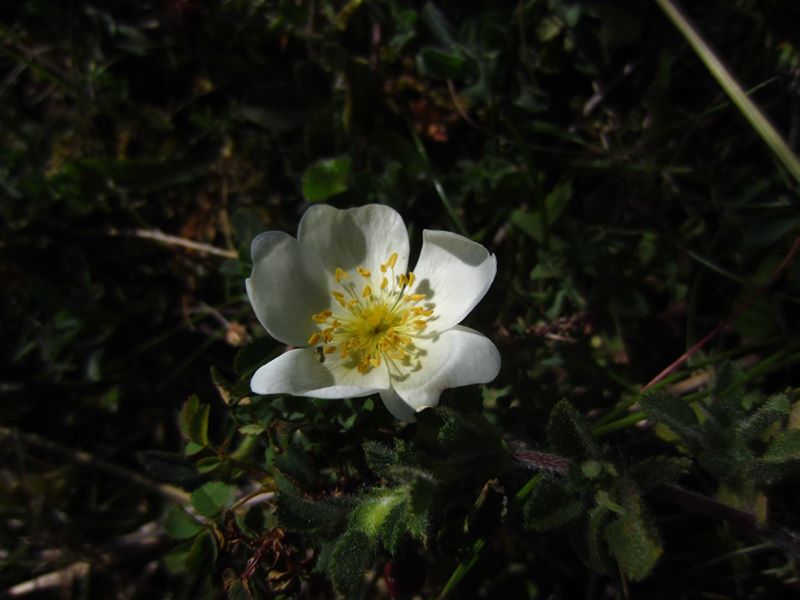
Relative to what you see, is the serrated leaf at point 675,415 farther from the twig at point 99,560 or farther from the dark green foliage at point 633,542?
the twig at point 99,560

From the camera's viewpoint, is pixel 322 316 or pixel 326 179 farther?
pixel 326 179

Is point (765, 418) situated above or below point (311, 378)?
above

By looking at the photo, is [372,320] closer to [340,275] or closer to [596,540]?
[340,275]

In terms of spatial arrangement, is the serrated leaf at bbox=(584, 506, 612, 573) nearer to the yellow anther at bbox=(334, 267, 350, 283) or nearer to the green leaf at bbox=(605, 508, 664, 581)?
the green leaf at bbox=(605, 508, 664, 581)

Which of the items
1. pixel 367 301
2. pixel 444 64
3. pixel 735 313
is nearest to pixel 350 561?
pixel 367 301

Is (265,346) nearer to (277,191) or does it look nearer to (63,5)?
(277,191)

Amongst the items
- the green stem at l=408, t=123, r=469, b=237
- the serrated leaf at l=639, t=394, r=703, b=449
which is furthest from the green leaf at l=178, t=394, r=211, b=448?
the serrated leaf at l=639, t=394, r=703, b=449

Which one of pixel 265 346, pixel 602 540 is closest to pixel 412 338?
pixel 265 346
